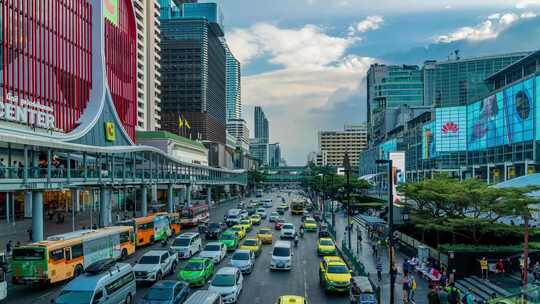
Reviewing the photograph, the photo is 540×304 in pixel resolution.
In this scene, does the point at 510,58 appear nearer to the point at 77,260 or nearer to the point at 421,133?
the point at 421,133

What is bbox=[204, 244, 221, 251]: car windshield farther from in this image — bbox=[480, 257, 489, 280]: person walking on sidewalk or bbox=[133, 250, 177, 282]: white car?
bbox=[480, 257, 489, 280]: person walking on sidewalk

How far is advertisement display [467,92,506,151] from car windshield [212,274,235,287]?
192ft

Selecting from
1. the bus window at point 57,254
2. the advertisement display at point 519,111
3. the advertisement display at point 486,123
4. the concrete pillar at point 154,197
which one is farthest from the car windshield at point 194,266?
the advertisement display at point 486,123

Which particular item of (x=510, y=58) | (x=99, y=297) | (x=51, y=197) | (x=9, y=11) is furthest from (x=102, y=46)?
(x=510, y=58)

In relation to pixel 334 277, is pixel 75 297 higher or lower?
higher

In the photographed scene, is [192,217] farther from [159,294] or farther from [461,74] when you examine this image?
[461,74]

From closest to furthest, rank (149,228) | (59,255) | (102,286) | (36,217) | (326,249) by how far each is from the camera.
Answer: (102,286) → (59,255) → (36,217) → (326,249) → (149,228)

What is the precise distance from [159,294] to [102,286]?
2.42 m

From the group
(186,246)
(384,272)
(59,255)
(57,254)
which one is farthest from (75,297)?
(384,272)

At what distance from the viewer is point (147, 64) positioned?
12675 cm

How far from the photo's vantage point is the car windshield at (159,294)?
66.4ft

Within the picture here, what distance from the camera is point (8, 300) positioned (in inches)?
958

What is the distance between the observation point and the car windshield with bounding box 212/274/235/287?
79.7 feet

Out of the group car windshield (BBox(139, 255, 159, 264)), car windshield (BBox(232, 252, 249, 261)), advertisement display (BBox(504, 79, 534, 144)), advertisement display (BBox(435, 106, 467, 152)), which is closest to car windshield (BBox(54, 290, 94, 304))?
car windshield (BBox(139, 255, 159, 264))
